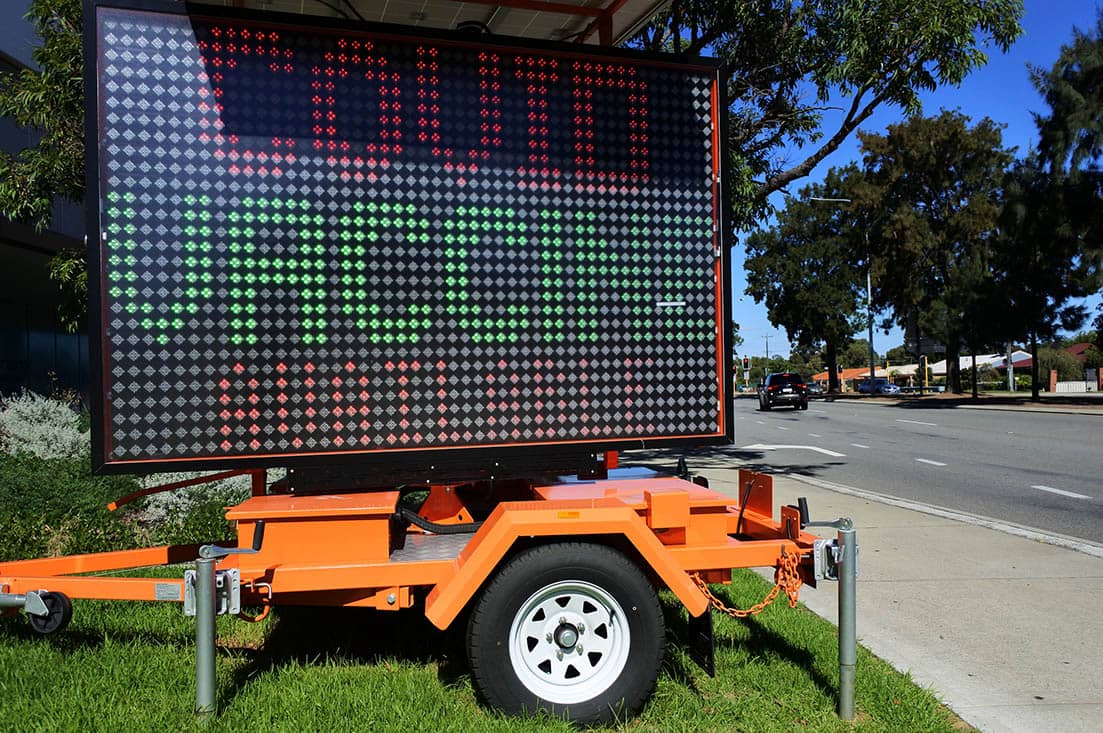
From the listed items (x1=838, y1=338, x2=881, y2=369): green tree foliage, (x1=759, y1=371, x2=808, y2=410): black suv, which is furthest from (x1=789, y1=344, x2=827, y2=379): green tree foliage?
(x1=759, y1=371, x2=808, y2=410): black suv

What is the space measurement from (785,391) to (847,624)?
3760cm

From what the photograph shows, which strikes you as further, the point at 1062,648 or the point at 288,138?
the point at 1062,648

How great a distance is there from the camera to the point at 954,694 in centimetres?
390

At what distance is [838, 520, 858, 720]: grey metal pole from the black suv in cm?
3702

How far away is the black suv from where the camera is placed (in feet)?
129

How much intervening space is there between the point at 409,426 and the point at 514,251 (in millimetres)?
879

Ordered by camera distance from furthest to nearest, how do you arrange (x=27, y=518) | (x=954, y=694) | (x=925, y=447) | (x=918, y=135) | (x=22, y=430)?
(x=918, y=135), (x=925, y=447), (x=22, y=430), (x=27, y=518), (x=954, y=694)

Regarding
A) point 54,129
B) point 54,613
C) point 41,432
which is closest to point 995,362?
point 41,432

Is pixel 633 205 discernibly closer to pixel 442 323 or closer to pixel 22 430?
pixel 442 323

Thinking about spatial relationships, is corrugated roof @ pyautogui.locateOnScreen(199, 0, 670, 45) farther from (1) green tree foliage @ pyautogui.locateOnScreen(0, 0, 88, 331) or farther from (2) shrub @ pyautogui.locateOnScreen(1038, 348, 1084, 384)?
(2) shrub @ pyautogui.locateOnScreen(1038, 348, 1084, 384)

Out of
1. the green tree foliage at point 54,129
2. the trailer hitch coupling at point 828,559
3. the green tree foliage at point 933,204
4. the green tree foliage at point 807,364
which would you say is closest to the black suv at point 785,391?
the green tree foliage at point 933,204

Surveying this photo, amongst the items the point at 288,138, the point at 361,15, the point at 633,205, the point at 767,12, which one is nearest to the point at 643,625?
the point at 633,205

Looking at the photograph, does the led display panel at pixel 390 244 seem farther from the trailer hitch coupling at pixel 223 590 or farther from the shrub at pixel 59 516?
the shrub at pixel 59 516

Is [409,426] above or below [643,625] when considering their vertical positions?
above
